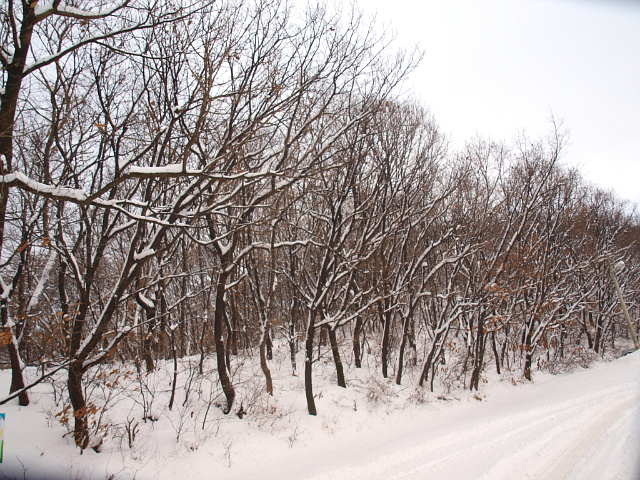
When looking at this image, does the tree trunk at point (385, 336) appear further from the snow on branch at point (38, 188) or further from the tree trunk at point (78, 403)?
the snow on branch at point (38, 188)

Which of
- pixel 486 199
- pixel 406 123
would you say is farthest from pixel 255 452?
pixel 486 199

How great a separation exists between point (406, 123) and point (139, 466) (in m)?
11.8

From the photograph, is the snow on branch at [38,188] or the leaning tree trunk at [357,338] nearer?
the snow on branch at [38,188]

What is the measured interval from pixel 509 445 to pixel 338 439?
136 inches

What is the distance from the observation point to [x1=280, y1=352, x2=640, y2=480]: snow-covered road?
17.9 feet

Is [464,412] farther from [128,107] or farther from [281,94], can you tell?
[128,107]

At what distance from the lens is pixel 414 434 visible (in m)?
7.96

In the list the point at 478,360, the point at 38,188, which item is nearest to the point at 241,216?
the point at 38,188

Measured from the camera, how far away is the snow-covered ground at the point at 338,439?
5.50 metres

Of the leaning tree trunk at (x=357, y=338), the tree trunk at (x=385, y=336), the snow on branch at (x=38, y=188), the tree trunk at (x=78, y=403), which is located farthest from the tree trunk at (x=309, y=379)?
the snow on branch at (x=38, y=188)

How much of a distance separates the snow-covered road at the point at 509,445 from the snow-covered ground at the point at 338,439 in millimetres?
23

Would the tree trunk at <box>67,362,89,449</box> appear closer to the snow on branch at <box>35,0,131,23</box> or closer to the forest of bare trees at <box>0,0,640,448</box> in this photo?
the forest of bare trees at <box>0,0,640,448</box>

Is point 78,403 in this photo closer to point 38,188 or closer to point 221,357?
point 221,357

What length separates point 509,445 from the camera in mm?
6527
